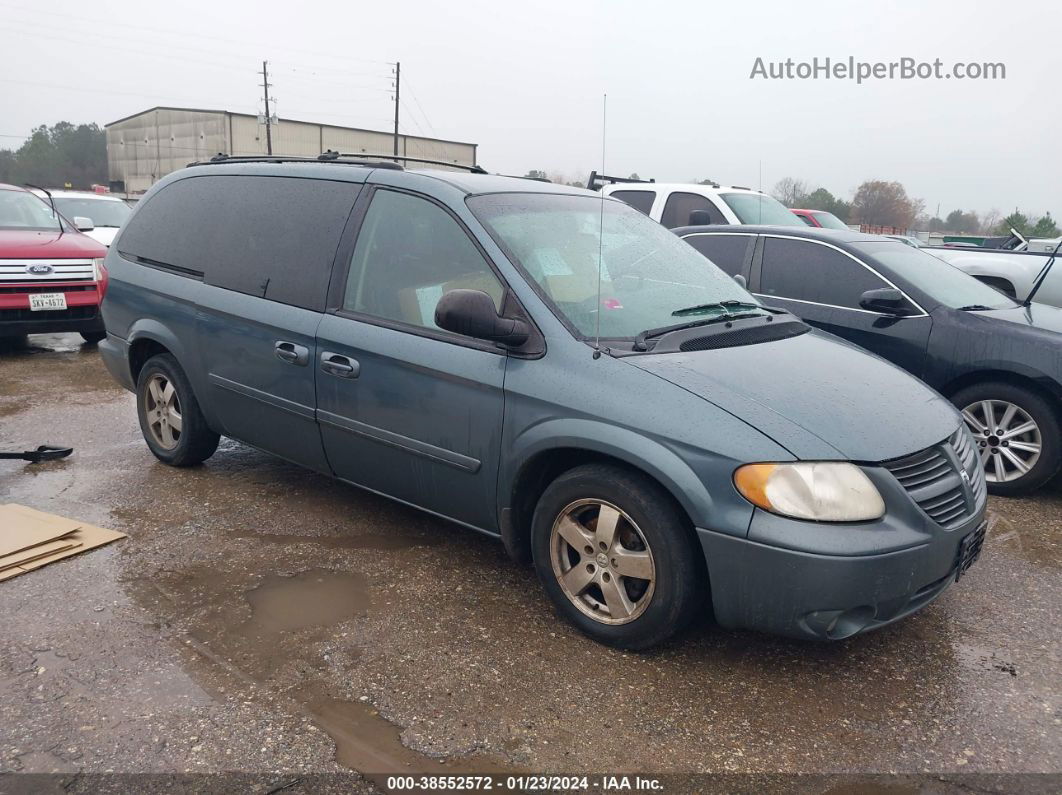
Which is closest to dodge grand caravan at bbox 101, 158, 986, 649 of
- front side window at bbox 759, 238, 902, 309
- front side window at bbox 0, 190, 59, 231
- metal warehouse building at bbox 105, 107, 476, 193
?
front side window at bbox 759, 238, 902, 309

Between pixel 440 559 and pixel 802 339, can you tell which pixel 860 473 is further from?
pixel 440 559

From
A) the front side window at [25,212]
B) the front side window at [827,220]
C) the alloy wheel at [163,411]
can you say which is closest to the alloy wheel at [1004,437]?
the alloy wheel at [163,411]

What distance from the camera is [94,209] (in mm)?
12602

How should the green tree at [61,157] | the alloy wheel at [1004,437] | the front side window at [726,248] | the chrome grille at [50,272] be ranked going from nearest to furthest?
the alloy wheel at [1004,437], the front side window at [726,248], the chrome grille at [50,272], the green tree at [61,157]

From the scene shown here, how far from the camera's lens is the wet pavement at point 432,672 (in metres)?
2.56

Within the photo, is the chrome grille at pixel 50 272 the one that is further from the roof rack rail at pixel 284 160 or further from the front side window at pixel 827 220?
the front side window at pixel 827 220

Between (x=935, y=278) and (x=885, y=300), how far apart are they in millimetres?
609

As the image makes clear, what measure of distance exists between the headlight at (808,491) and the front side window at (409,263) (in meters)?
1.32

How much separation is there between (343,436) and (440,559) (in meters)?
0.72

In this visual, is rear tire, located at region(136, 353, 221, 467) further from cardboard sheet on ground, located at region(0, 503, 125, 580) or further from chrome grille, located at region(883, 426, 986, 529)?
chrome grille, located at region(883, 426, 986, 529)

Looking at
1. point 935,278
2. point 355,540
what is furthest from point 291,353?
point 935,278

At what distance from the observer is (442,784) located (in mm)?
2416

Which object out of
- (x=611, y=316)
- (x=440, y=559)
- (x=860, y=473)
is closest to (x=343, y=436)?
(x=440, y=559)

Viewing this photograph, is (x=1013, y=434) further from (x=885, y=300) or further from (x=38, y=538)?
(x=38, y=538)
